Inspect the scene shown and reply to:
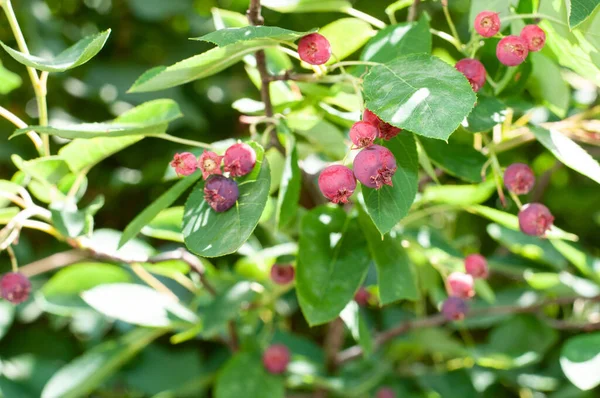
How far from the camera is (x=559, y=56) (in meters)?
0.92

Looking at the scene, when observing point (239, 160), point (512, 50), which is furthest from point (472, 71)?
point (239, 160)

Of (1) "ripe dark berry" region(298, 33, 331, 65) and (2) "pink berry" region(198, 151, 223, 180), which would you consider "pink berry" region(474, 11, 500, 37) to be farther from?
(2) "pink berry" region(198, 151, 223, 180)

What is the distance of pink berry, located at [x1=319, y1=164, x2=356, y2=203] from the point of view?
0.79 m

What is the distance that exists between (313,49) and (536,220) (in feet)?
1.40

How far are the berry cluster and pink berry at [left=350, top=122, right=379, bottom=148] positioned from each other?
164mm

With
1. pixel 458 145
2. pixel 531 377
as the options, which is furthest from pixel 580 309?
pixel 458 145

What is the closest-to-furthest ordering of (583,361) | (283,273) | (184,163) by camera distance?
(184,163) < (583,361) < (283,273)

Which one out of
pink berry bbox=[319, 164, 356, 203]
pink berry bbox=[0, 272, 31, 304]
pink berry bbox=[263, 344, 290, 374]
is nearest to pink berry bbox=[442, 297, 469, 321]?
pink berry bbox=[263, 344, 290, 374]

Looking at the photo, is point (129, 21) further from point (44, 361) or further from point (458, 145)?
Result: point (458, 145)

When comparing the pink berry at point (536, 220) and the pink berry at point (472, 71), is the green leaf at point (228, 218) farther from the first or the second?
the pink berry at point (536, 220)

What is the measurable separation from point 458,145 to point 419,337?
79cm

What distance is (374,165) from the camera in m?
0.75

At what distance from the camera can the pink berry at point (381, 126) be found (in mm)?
771

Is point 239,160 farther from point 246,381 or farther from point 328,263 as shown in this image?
point 246,381
